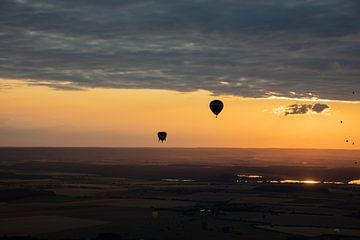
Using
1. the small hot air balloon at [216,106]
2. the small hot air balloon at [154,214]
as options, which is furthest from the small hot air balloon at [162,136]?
the small hot air balloon at [154,214]

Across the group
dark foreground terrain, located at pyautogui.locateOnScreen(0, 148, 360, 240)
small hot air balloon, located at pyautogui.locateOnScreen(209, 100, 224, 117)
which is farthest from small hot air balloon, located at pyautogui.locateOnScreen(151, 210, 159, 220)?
small hot air balloon, located at pyautogui.locateOnScreen(209, 100, 224, 117)

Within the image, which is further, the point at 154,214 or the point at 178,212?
the point at 178,212

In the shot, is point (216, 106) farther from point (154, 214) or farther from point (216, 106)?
point (154, 214)

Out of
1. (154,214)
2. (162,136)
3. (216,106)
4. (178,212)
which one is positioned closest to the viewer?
(154,214)

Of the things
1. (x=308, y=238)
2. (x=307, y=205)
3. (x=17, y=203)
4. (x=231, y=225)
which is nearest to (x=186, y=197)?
(x=307, y=205)

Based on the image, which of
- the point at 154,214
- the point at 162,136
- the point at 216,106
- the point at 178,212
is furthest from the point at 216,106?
the point at 162,136

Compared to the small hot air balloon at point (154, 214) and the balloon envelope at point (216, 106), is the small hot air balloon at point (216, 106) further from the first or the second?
the small hot air balloon at point (154, 214)

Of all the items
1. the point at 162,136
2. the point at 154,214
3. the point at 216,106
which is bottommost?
the point at 154,214

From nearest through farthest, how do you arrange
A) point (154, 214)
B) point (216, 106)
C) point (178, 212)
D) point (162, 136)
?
point (154, 214) < point (178, 212) < point (216, 106) < point (162, 136)

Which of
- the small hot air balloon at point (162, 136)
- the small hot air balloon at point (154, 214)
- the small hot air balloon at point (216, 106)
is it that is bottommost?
the small hot air balloon at point (154, 214)

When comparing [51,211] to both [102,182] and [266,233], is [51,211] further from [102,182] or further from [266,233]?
[102,182]

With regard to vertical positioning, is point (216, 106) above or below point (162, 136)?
above

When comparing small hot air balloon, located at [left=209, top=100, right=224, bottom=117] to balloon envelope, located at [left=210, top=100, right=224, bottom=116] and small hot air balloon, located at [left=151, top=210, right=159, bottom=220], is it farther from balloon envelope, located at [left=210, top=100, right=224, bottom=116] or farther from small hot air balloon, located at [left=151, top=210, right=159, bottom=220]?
small hot air balloon, located at [left=151, top=210, right=159, bottom=220]
